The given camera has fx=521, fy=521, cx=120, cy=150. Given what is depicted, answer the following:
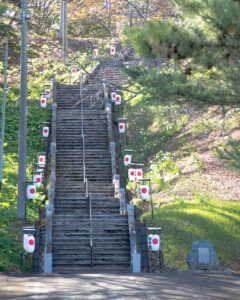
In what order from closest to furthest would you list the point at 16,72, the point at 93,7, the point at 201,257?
the point at 201,257 < the point at 16,72 < the point at 93,7

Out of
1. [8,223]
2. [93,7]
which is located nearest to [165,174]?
[8,223]

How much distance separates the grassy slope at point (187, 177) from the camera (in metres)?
16.4

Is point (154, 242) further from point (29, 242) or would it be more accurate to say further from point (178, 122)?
point (178, 122)

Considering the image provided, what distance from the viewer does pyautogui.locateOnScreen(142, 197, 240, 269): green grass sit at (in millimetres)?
15773

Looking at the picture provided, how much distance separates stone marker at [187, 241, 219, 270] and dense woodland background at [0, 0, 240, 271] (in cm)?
71

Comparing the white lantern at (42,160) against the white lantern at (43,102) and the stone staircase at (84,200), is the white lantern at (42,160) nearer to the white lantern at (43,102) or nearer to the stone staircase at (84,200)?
the stone staircase at (84,200)

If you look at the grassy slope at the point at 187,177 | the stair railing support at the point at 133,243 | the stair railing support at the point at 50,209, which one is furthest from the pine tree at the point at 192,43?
the stair railing support at the point at 50,209

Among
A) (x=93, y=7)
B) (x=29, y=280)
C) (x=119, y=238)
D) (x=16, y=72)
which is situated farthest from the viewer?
(x=93, y=7)

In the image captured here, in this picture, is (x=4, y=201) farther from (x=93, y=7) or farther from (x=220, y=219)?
(x=93, y=7)

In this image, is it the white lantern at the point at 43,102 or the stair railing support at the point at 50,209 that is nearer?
the stair railing support at the point at 50,209

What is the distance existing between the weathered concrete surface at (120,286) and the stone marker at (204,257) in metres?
0.89

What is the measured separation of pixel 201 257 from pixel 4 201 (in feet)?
27.9

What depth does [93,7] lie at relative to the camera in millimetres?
48000

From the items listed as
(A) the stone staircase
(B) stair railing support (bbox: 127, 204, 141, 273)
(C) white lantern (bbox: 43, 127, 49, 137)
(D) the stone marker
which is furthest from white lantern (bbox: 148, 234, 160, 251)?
(C) white lantern (bbox: 43, 127, 49, 137)
